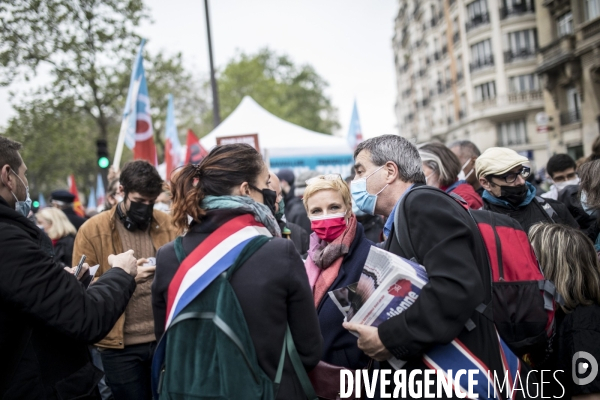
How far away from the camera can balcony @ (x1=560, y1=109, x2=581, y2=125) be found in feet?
90.4

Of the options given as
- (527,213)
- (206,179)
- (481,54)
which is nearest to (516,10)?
(481,54)

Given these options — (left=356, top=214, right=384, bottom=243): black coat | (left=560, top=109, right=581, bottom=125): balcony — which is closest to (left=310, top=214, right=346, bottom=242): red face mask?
(left=356, top=214, right=384, bottom=243): black coat

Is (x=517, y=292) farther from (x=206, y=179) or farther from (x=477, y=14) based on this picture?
(x=477, y=14)

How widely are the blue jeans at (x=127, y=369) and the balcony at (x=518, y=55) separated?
1519 inches

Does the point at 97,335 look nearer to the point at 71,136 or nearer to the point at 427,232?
the point at 427,232

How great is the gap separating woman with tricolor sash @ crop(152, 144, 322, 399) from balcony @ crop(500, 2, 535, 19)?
129 ft

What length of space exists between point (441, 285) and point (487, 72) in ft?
130

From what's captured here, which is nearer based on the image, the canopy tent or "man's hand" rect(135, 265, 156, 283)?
"man's hand" rect(135, 265, 156, 283)

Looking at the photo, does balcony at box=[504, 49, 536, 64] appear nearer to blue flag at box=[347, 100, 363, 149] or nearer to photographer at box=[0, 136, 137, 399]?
blue flag at box=[347, 100, 363, 149]

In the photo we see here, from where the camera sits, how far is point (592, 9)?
24.3m

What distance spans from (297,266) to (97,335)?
0.96m

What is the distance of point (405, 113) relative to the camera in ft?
214

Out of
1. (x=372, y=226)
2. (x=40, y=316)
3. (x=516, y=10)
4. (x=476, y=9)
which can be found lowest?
(x=372, y=226)

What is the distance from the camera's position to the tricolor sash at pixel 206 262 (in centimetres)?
211
